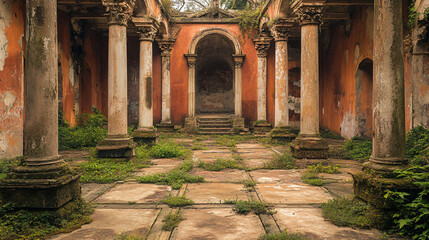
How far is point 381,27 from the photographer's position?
3.84 meters

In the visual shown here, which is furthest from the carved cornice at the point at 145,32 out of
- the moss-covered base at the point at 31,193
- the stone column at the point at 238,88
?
the moss-covered base at the point at 31,193

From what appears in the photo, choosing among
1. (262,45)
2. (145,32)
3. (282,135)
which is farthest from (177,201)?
(262,45)

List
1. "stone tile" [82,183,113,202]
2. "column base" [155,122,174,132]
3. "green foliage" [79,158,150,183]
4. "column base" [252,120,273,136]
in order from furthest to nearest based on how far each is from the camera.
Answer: "column base" [155,122,174,132] < "column base" [252,120,273,136] < "green foliage" [79,158,150,183] < "stone tile" [82,183,113,202]

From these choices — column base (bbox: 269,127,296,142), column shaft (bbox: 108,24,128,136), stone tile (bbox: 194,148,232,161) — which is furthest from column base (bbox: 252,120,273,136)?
column shaft (bbox: 108,24,128,136)

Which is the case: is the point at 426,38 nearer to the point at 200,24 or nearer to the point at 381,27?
the point at 381,27

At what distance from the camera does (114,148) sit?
23.9 feet

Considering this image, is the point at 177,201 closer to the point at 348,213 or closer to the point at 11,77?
the point at 348,213

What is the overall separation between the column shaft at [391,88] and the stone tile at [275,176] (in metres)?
2.19

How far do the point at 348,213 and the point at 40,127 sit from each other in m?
3.92

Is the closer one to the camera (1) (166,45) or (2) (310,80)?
(2) (310,80)

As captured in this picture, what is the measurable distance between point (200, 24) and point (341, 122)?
8.54 meters

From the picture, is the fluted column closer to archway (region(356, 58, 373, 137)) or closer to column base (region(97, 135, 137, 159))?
archway (region(356, 58, 373, 137))

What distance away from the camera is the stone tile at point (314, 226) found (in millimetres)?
3188

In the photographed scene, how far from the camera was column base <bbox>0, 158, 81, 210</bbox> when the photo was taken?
3.42m
